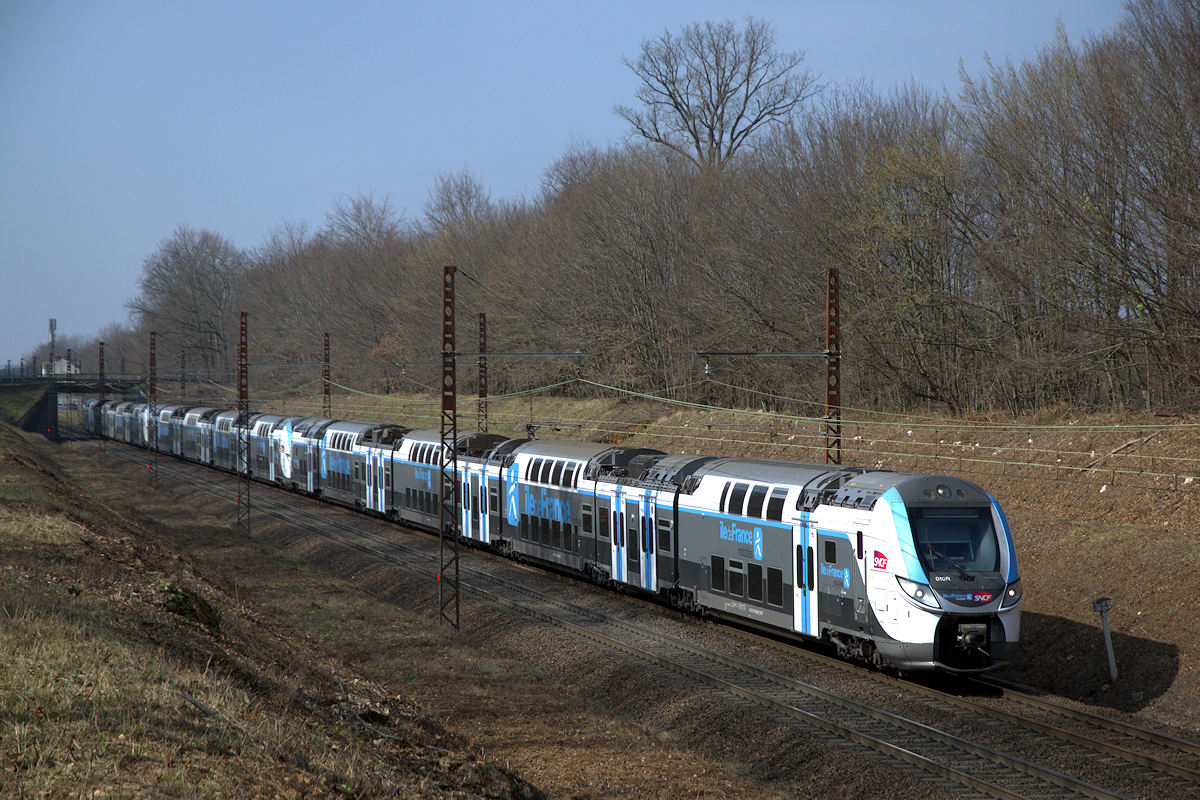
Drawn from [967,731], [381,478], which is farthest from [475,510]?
[967,731]

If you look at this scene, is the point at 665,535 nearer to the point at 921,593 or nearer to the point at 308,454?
the point at 921,593

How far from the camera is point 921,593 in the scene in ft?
48.2

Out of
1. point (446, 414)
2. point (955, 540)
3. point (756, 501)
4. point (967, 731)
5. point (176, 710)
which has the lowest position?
point (967, 731)

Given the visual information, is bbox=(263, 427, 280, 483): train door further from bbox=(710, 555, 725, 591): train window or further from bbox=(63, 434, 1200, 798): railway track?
bbox=(710, 555, 725, 591): train window

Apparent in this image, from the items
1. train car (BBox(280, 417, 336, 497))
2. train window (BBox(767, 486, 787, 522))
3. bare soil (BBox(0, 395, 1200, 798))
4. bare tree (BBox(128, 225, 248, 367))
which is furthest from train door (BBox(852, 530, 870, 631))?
bare tree (BBox(128, 225, 248, 367))

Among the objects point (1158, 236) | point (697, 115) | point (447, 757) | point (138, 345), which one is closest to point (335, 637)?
point (447, 757)

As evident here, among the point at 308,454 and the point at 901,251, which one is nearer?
the point at 901,251

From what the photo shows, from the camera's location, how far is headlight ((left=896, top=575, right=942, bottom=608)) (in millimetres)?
14602

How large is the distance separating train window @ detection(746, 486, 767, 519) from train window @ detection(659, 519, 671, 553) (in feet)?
10.5

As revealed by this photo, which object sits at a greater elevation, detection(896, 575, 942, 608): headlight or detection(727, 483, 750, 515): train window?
detection(727, 483, 750, 515): train window

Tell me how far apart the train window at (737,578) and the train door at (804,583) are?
1.63 metres

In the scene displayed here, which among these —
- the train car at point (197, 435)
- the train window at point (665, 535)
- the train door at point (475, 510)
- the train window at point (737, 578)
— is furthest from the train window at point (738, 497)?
the train car at point (197, 435)

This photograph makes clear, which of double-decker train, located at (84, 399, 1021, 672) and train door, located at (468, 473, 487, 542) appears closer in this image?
double-decker train, located at (84, 399, 1021, 672)

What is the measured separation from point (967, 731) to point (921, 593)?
2.17 m
